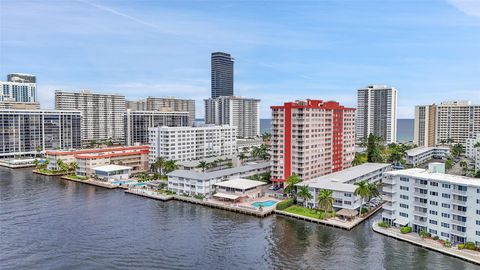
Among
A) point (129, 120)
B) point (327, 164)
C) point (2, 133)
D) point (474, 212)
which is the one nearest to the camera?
point (474, 212)

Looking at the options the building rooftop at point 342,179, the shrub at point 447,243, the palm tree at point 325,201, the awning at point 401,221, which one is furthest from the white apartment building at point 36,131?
the shrub at point 447,243

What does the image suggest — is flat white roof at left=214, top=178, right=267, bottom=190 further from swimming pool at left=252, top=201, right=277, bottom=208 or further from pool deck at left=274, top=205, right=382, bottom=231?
pool deck at left=274, top=205, right=382, bottom=231

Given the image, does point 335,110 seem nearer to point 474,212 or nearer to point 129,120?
point 474,212

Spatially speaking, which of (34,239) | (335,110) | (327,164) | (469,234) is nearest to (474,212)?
(469,234)

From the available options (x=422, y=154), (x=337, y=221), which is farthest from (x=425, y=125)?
(x=337, y=221)

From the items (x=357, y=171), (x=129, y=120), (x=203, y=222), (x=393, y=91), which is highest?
(x=393, y=91)

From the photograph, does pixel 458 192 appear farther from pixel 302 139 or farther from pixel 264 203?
pixel 302 139
